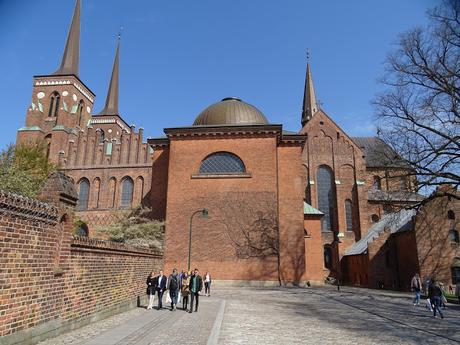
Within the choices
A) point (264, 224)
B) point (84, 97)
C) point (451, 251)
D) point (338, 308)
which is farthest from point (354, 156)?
point (84, 97)

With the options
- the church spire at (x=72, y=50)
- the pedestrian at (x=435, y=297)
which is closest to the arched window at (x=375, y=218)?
the pedestrian at (x=435, y=297)

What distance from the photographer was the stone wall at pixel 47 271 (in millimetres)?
6074

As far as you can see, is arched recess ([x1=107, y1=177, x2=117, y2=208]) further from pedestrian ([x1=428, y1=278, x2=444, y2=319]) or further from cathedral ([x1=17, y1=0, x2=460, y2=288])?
pedestrian ([x1=428, y1=278, x2=444, y2=319])

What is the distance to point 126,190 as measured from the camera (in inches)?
1503

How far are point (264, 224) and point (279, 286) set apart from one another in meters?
4.43

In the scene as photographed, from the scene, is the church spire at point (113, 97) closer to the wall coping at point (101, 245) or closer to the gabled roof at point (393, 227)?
the gabled roof at point (393, 227)

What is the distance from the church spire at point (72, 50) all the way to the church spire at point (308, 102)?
3397 centimetres

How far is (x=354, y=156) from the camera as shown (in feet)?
131

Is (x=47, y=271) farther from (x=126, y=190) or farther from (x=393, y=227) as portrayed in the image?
(x=126, y=190)

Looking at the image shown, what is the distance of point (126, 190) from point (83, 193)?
4.91m

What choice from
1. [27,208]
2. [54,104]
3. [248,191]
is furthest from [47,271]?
[54,104]

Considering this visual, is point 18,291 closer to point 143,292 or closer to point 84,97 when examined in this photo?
point 143,292

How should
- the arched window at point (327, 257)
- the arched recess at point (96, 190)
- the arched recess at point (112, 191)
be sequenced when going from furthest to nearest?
the arched recess at point (96, 190)
the arched recess at point (112, 191)
the arched window at point (327, 257)

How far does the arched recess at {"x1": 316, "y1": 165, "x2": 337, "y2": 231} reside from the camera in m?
38.7
